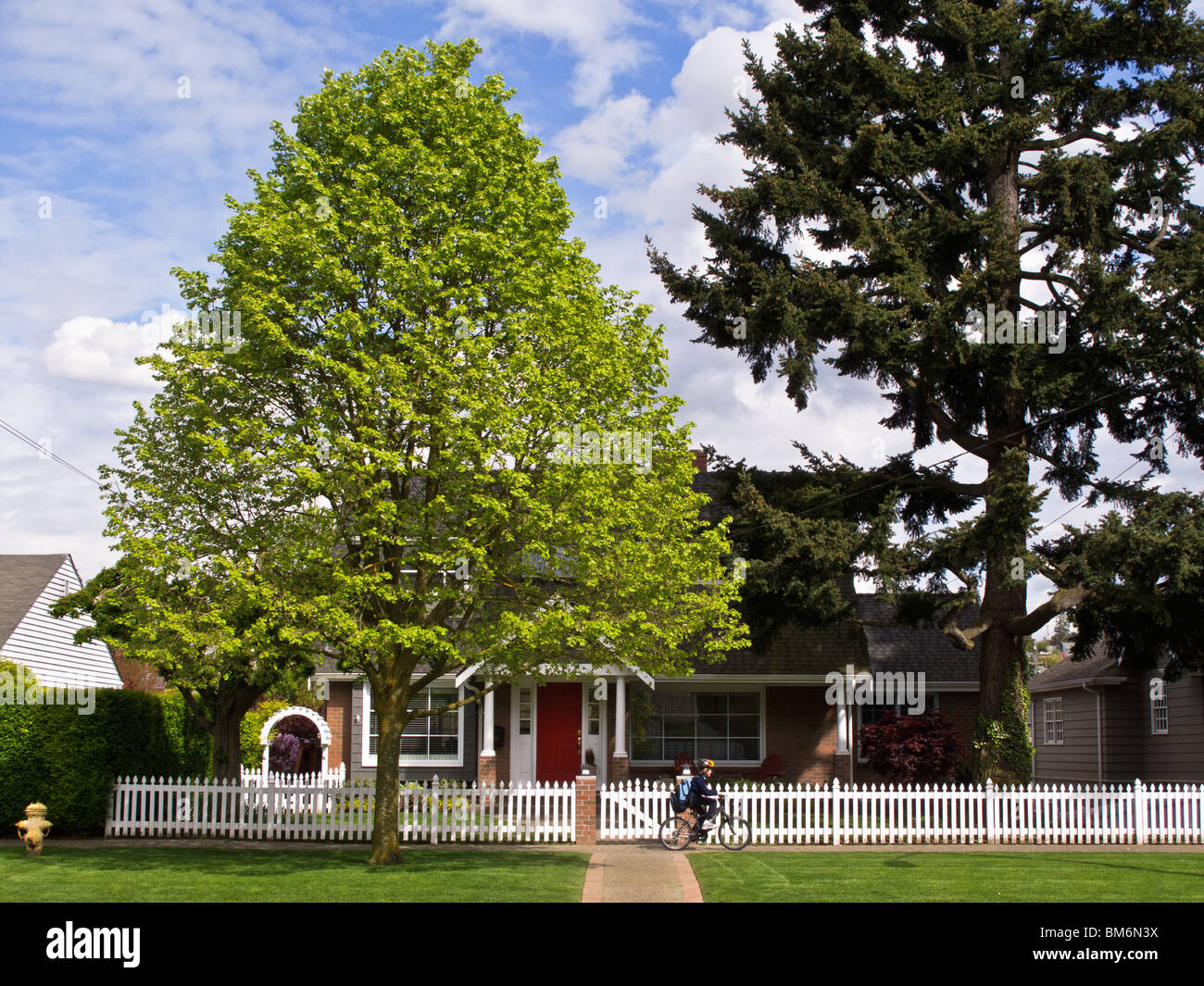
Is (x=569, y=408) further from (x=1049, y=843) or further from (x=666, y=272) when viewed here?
(x=1049, y=843)

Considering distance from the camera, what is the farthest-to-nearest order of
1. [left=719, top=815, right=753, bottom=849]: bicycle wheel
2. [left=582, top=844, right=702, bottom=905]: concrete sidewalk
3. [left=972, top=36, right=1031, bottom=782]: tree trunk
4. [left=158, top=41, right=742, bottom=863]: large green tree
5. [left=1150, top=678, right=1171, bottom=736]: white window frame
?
[left=1150, top=678, right=1171, bottom=736]: white window frame, [left=972, top=36, right=1031, bottom=782]: tree trunk, [left=719, top=815, right=753, bottom=849]: bicycle wheel, [left=158, top=41, right=742, bottom=863]: large green tree, [left=582, top=844, right=702, bottom=905]: concrete sidewalk

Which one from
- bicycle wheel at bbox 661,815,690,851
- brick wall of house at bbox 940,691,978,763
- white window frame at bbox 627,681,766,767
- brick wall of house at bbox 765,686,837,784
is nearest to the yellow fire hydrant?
bicycle wheel at bbox 661,815,690,851

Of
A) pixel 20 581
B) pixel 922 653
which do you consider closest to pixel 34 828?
pixel 20 581

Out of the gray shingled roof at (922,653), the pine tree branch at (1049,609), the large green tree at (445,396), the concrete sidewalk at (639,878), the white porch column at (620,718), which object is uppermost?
the large green tree at (445,396)

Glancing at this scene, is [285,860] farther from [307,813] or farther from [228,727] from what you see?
[228,727]

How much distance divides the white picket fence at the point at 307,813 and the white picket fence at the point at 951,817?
57.3 inches

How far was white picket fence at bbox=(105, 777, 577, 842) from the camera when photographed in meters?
18.1

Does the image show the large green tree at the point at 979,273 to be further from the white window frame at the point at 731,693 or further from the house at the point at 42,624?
the house at the point at 42,624

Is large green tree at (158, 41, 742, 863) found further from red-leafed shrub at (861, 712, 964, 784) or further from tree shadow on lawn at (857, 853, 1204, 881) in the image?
red-leafed shrub at (861, 712, 964, 784)

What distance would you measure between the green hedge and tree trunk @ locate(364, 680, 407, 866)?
5.94m

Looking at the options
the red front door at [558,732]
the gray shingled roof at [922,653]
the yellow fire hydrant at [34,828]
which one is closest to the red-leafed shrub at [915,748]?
the gray shingled roof at [922,653]

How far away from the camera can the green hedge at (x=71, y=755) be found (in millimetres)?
17469

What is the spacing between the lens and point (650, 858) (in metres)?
16.1

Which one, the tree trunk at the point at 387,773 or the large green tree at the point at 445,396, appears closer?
the large green tree at the point at 445,396
